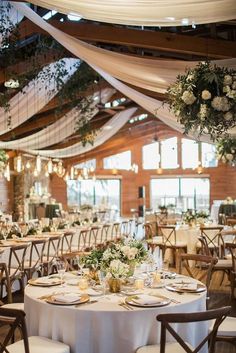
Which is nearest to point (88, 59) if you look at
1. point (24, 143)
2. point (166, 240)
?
point (166, 240)

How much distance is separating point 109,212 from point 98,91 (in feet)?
28.1

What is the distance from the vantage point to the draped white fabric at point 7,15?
6926 mm

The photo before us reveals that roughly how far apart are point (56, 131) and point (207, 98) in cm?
995

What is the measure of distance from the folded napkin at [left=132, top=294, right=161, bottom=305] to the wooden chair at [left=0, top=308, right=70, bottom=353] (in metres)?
0.59

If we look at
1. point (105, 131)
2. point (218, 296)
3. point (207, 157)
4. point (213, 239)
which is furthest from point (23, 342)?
point (207, 157)

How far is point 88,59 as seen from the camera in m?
5.89

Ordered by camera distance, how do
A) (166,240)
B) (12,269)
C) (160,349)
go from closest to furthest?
(160,349)
(12,269)
(166,240)

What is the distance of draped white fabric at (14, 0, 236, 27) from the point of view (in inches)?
149

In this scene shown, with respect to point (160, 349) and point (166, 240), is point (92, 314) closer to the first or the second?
point (160, 349)

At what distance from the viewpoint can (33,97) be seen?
9.66 m

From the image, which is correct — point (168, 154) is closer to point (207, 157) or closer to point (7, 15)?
point (207, 157)

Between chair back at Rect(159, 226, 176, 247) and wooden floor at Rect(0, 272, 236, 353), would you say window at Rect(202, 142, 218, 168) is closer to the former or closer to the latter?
chair back at Rect(159, 226, 176, 247)

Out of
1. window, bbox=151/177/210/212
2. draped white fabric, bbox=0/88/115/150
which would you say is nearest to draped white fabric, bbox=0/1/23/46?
draped white fabric, bbox=0/88/115/150

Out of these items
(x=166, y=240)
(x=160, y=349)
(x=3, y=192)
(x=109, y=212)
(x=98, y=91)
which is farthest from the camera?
(x=109, y=212)
